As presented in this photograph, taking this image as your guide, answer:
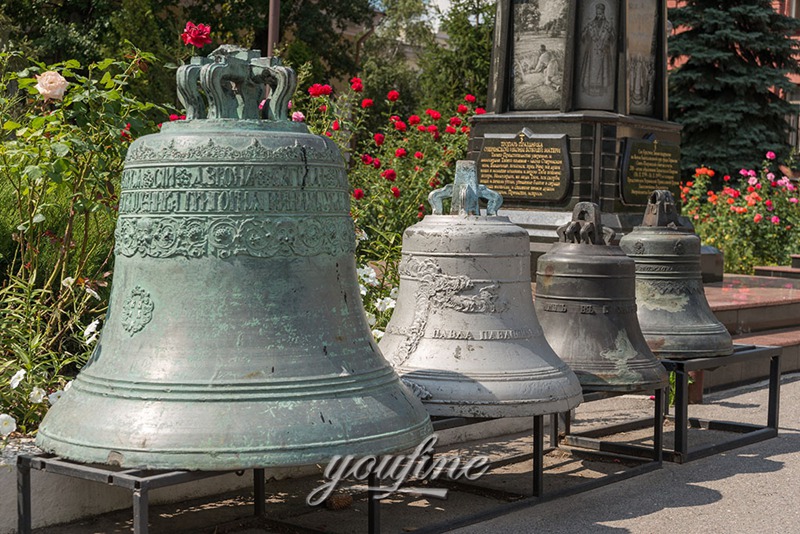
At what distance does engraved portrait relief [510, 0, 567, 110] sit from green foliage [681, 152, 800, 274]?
22.2 feet

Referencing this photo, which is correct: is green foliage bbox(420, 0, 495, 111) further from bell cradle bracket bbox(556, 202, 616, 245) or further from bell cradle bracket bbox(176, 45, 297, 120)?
bell cradle bracket bbox(176, 45, 297, 120)

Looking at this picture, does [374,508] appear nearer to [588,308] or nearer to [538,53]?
[588,308]

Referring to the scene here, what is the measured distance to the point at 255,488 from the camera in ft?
15.5

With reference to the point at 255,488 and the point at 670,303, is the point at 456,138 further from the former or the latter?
the point at 255,488

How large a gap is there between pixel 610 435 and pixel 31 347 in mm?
3465

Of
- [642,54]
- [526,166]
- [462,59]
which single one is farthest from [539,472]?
[462,59]

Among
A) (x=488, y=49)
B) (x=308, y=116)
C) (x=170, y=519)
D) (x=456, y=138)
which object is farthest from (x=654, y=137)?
(x=488, y=49)

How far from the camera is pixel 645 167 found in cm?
967

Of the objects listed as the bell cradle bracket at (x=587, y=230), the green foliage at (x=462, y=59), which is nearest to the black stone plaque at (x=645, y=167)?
the bell cradle bracket at (x=587, y=230)

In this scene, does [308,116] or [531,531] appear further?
[308,116]

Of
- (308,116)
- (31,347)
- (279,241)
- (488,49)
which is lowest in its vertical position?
(31,347)

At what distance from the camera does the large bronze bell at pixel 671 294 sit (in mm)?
6176

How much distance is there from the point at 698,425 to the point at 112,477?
453 centimetres
